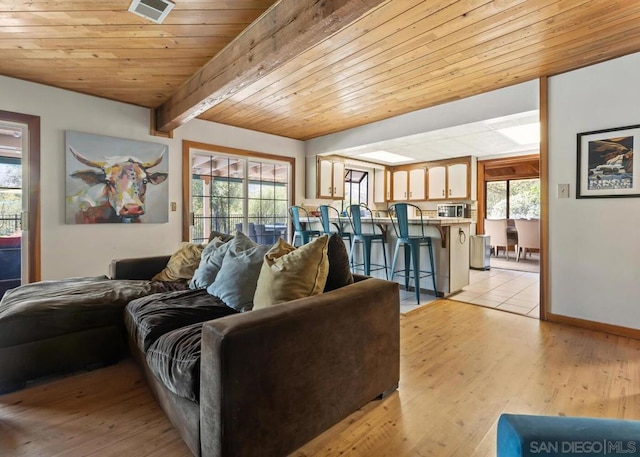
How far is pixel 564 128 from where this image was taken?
9.79 feet

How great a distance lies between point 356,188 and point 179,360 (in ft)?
19.7

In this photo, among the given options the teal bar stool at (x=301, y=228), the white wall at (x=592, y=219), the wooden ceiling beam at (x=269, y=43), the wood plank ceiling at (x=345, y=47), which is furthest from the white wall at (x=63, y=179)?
the white wall at (x=592, y=219)

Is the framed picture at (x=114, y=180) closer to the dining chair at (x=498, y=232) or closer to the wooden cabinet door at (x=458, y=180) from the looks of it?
the wooden cabinet door at (x=458, y=180)

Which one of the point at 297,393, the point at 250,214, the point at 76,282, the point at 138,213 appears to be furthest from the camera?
the point at 250,214

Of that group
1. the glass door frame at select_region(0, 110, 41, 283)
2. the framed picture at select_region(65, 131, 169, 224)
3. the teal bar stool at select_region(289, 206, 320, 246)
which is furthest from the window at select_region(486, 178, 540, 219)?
the glass door frame at select_region(0, 110, 41, 283)

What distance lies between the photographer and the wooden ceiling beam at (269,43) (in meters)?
1.69

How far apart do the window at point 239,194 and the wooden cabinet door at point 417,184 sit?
113 inches

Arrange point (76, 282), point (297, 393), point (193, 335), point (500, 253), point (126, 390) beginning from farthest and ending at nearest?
point (500, 253)
point (76, 282)
point (126, 390)
point (193, 335)
point (297, 393)

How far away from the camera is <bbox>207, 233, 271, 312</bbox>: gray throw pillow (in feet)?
6.44

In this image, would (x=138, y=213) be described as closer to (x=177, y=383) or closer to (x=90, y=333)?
(x=90, y=333)

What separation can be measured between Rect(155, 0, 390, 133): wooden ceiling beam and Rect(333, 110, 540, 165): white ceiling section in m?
2.47

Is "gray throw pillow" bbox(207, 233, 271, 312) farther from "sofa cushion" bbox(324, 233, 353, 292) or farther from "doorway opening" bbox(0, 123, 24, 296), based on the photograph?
"doorway opening" bbox(0, 123, 24, 296)

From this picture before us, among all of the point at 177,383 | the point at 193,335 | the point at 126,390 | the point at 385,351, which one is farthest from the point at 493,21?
the point at 126,390

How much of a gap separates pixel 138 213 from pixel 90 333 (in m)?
2.07
